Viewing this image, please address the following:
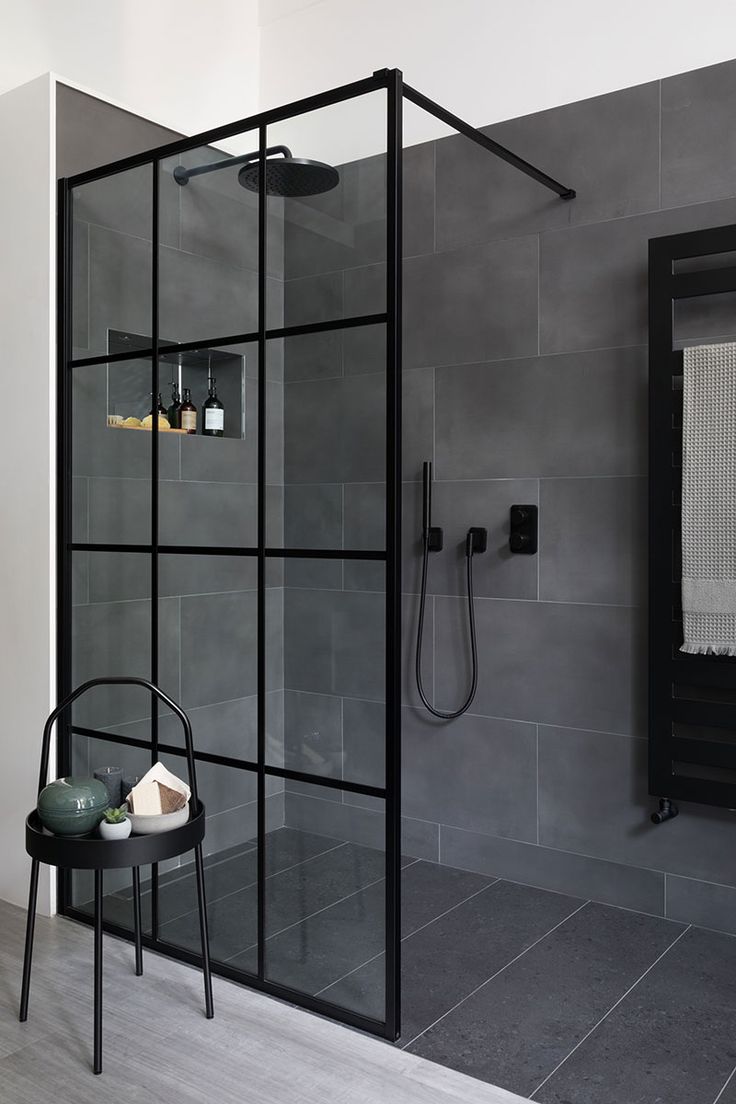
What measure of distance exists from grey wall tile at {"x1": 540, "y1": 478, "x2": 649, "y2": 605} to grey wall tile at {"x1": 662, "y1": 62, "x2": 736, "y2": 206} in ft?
2.74

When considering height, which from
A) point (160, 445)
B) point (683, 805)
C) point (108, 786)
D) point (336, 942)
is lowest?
point (336, 942)

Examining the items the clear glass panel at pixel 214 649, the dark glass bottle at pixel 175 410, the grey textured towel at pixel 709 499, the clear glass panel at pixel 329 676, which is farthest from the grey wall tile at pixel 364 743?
the grey textured towel at pixel 709 499

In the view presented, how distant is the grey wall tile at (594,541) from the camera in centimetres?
282

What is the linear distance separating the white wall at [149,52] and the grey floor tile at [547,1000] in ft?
8.96

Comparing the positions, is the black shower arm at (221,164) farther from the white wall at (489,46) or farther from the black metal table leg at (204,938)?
the black metal table leg at (204,938)

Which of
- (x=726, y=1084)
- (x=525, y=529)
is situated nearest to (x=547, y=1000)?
(x=726, y=1084)

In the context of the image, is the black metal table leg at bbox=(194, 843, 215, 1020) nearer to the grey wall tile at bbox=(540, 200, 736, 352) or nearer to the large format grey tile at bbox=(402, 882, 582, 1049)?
the large format grey tile at bbox=(402, 882, 582, 1049)

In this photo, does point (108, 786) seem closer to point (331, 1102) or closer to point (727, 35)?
point (331, 1102)

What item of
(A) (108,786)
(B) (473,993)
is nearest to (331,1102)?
(B) (473,993)

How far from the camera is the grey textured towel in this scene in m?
2.55

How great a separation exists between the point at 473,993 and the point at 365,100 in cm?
212

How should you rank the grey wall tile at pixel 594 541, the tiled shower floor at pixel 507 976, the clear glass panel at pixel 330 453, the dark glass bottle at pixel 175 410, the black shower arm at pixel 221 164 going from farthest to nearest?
the grey wall tile at pixel 594 541
the dark glass bottle at pixel 175 410
the black shower arm at pixel 221 164
the clear glass panel at pixel 330 453
the tiled shower floor at pixel 507 976

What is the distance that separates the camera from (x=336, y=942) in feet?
7.27

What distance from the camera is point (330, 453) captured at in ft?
7.23
